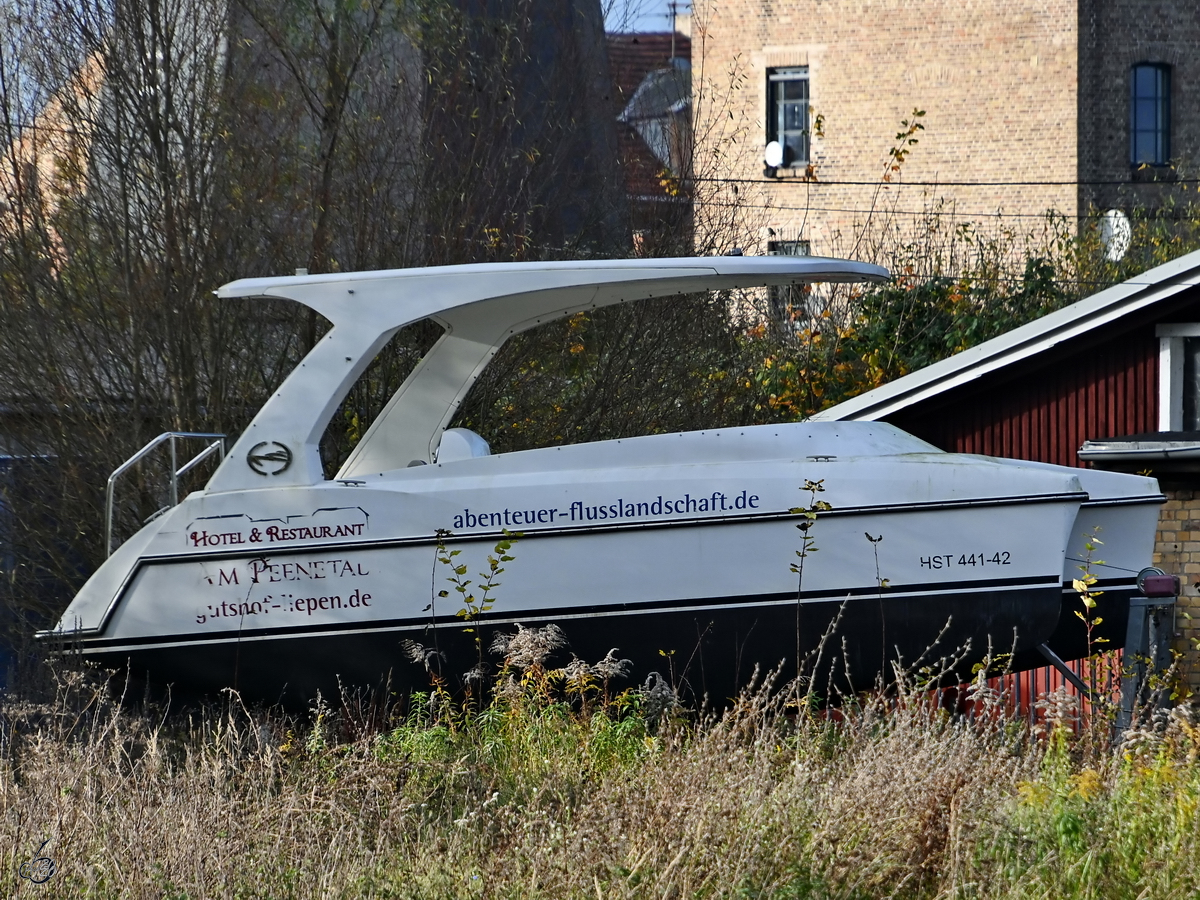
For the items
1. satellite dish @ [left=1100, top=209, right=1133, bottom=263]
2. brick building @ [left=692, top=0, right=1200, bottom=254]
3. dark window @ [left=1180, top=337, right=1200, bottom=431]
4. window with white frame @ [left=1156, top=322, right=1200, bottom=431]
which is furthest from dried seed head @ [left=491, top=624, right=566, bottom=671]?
brick building @ [left=692, top=0, right=1200, bottom=254]

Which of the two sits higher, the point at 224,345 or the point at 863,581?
the point at 224,345

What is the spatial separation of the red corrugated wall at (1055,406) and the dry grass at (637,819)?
18.6 feet

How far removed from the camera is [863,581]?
7152 mm

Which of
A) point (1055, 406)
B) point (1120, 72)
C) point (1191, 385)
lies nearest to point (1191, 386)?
point (1191, 385)

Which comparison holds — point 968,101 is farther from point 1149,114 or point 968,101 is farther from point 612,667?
point 612,667

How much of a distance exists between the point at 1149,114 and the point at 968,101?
370 cm

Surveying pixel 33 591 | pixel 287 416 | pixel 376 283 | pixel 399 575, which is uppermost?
pixel 376 283

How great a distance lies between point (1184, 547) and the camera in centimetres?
1116

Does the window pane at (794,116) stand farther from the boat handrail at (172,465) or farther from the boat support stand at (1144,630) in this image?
the boat support stand at (1144,630)

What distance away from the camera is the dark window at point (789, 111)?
99.9 ft

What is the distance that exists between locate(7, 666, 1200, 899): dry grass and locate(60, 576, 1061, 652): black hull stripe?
72 centimetres

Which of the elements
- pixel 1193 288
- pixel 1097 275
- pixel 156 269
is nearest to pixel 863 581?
pixel 1193 288

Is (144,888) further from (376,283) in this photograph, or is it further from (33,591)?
(33,591)

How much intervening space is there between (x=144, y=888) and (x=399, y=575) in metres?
2.60
